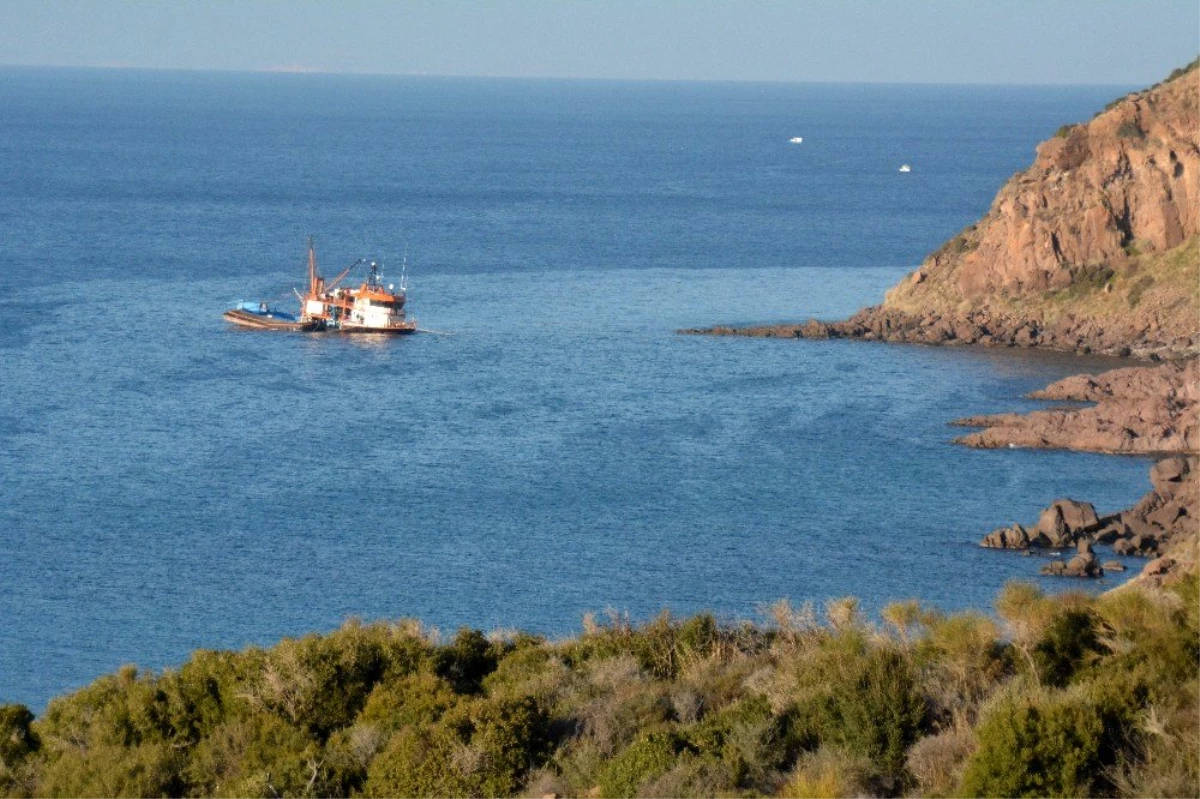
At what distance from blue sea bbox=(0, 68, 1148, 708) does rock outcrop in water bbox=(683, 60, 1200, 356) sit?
7.87ft

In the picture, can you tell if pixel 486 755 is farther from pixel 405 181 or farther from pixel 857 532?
pixel 405 181

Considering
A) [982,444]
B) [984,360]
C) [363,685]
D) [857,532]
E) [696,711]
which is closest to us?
[696,711]

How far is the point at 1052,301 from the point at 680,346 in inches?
528

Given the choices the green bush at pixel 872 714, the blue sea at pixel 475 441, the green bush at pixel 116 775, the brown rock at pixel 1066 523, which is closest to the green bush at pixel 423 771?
the green bush at pixel 116 775

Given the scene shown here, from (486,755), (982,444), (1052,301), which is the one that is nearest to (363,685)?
(486,755)

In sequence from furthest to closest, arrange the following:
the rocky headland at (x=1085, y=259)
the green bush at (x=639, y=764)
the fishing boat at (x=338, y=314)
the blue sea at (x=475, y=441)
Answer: the fishing boat at (x=338, y=314)
the rocky headland at (x=1085, y=259)
the blue sea at (x=475, y=441)
the green bush at (x=639, y=764)

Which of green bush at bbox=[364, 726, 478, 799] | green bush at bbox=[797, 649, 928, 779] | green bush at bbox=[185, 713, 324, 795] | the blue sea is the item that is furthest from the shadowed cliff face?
green bush at bbox=[364, 726, 478, 799]

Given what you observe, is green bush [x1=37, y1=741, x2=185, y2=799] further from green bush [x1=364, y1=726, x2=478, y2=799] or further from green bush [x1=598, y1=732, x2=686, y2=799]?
green bush [x1=598, y1=732, x2=686, y2=799]

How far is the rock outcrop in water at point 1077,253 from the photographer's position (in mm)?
64562

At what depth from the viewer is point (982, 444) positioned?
49.0 metres

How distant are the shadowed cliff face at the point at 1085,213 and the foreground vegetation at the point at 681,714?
51572 millimetres

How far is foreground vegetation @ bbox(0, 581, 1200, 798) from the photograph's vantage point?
13008mm

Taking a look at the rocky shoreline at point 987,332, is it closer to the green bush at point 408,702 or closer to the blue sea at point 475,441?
the blue sea at point 475,441

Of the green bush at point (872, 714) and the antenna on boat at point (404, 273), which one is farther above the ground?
the green bush at point (872, 714)
